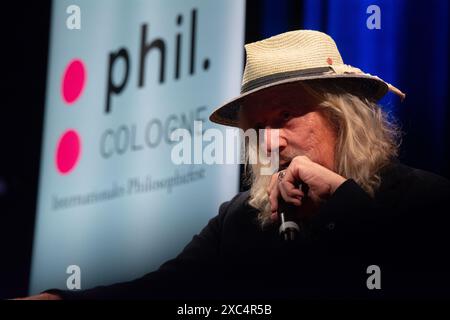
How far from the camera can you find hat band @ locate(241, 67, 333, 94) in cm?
181

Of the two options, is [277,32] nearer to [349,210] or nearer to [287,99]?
[287,99]

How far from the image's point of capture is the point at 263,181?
193 centimetres

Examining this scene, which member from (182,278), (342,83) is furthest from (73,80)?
(342,83)

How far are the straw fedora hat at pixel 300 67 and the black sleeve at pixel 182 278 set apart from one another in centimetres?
40

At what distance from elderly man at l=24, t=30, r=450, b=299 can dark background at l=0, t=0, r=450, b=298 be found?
0.13 metres

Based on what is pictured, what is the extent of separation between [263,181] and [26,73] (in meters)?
1.14

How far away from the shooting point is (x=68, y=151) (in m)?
2.46

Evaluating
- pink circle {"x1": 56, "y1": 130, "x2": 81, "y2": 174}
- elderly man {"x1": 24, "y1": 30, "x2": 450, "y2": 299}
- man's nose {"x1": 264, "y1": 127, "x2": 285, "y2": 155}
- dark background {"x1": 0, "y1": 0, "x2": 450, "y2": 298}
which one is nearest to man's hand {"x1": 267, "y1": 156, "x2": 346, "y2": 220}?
elderly man {"x1": 24, "y1": 30, "x2": 450, "y2": 299}

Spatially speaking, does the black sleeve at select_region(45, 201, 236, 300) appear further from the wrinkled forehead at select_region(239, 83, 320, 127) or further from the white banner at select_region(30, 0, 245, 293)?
the wrinkled forehead at select_region(239, 83, 320, 127)

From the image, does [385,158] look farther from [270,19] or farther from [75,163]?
[75,163]

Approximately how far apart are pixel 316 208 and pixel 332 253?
0.42ft

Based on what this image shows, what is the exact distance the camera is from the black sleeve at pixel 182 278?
1.88 meters

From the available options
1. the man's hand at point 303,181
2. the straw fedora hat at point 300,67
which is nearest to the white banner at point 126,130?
the straw fedora hat at point 300,67
